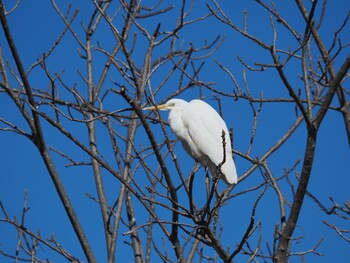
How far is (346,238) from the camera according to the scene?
3508 mm

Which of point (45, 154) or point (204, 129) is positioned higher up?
point (204, 129)

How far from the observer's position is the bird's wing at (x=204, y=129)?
5.20m

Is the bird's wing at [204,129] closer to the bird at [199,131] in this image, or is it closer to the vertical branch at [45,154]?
the bird at [199,131]

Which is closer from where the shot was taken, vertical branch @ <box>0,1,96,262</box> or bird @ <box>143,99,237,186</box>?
vertical branch @ <box>0,1,96,262</box>

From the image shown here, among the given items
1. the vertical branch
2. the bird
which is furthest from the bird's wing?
the vertical branch

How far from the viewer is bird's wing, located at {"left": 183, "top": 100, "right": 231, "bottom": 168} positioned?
5203 mm

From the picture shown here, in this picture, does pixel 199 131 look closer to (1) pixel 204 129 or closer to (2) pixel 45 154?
(1) pixel 204 129

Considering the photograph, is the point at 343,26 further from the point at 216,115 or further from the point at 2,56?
the point at 2,56

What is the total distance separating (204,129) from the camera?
5.32m

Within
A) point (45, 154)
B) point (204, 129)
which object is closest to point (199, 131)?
point (204, 129)

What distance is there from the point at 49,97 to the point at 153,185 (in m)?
1.35

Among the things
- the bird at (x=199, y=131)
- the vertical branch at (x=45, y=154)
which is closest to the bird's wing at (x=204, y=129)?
the bird at (x=199, y=131)

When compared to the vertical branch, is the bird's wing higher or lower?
higher

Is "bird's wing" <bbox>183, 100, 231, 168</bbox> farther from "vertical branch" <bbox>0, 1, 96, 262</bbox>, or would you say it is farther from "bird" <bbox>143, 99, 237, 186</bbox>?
"vertical branch" <bbox>0, 1, 96, 262</bbox>
